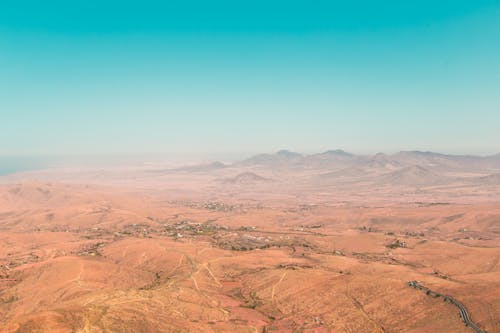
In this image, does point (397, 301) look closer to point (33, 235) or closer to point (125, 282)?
point (125, 282)

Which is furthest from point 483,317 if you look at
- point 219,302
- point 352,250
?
point 352,250

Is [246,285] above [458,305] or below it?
below

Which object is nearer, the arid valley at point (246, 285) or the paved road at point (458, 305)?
the paved road at point (458, 305)

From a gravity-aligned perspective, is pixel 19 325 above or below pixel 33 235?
above

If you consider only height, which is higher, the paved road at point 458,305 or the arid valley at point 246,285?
the paved road at point 458,305

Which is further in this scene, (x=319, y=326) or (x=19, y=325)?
(x=319, y=326)

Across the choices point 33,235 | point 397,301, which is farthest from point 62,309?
point 33,235

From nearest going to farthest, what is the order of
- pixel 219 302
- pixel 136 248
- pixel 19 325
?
1. pixel 19 325
2. pixel 219 302
3. pixel 136 248

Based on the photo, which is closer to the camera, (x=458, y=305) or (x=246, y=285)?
(x=458, y=305)

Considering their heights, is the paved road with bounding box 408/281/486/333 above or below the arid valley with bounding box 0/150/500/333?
above

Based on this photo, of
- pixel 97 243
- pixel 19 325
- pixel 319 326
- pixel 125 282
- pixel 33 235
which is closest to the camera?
pixel 19 325

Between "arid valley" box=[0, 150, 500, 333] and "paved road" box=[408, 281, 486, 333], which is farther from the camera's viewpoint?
"arid valley" box=[0, 150, 500, 333]
